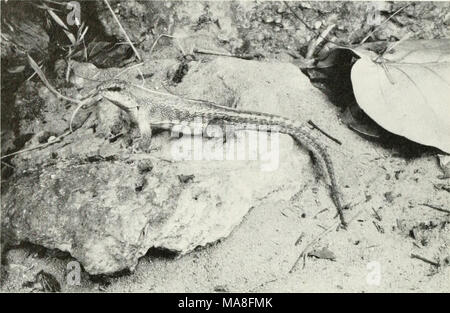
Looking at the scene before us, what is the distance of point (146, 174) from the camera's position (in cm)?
269

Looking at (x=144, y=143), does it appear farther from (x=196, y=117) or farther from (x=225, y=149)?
(x=225, y=149)

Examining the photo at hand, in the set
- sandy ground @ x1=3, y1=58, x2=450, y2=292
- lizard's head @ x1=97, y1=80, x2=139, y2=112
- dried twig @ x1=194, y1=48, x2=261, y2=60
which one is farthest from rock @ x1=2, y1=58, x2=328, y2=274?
dried twig @ x1=194, y1=48, x2=261, y2=60

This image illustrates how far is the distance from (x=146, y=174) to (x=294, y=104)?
4.19ft

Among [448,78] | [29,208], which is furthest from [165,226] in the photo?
[448,78]

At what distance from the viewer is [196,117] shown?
129 inches

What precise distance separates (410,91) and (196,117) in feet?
5.35

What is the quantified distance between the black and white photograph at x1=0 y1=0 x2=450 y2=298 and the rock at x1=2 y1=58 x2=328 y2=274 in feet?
0.03

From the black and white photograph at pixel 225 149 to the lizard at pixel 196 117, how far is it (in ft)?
0.04

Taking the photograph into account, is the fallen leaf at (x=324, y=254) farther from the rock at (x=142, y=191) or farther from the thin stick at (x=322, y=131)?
the thin stick at (x=322, y=131)

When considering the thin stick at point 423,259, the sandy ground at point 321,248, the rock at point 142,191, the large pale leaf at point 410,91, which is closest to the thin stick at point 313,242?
the sandy ground at point 321,248

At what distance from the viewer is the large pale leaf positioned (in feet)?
9.28

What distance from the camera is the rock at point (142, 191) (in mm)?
2463

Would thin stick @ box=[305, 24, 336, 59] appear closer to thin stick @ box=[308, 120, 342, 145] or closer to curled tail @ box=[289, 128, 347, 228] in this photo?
thin stick @ box=[308, 120, 342, 145]
